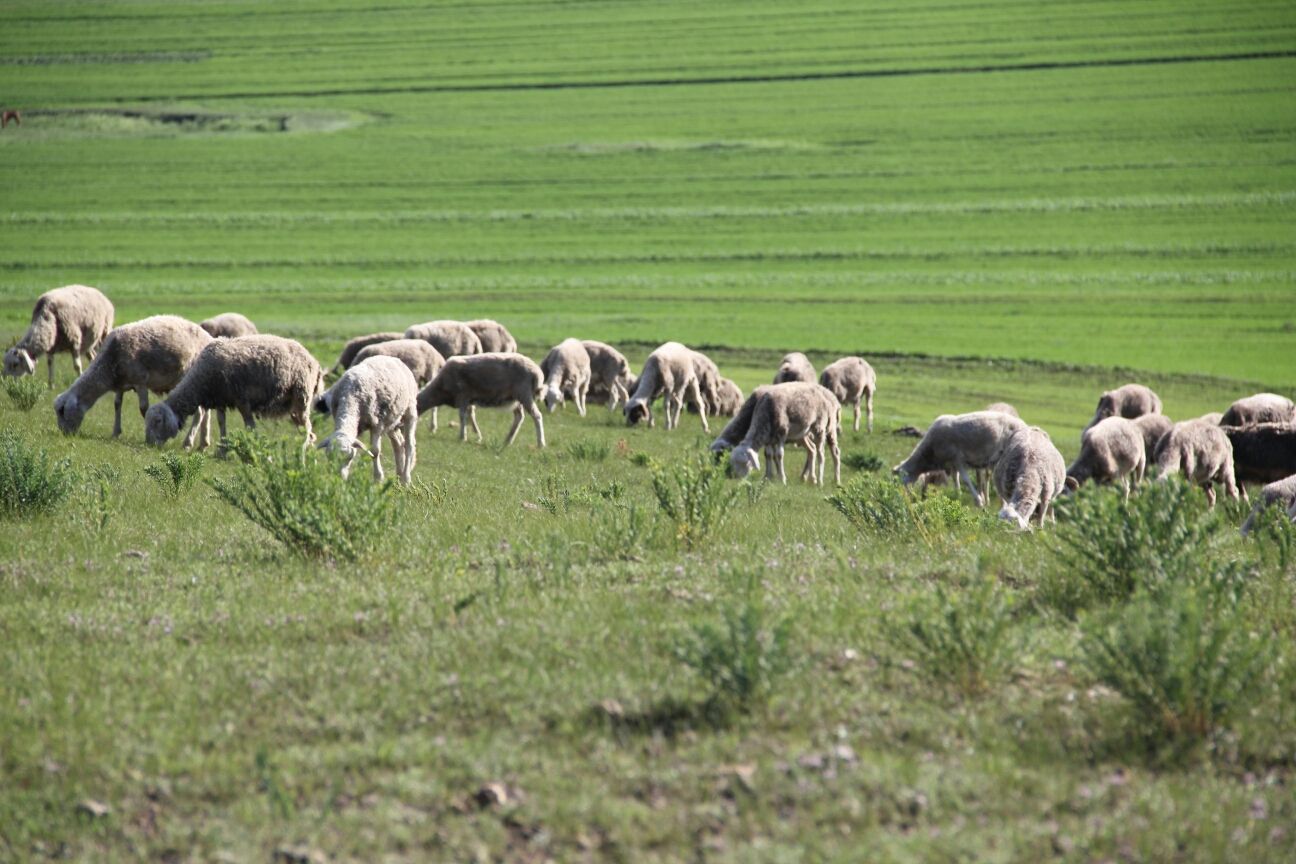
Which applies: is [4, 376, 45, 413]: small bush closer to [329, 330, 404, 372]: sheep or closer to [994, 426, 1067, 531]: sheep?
[329, 330, 404, 372]: sheep

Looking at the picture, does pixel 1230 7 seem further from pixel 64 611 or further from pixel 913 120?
pixel 64 611

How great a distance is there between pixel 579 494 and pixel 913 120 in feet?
219

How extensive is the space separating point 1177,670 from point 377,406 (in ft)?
35.5

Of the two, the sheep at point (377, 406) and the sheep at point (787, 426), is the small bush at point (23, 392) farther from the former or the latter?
the sheep at point (787, 426)

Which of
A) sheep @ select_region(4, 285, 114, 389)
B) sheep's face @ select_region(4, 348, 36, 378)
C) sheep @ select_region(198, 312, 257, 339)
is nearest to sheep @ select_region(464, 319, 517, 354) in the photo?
sheep @ select_region(198, 312, 257, 339)

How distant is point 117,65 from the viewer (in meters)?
81.8

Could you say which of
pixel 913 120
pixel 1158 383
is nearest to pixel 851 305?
pixel 1158 383

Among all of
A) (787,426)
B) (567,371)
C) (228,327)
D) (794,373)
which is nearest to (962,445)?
(787,426)

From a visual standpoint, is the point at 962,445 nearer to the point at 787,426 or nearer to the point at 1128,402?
the point at 787,426

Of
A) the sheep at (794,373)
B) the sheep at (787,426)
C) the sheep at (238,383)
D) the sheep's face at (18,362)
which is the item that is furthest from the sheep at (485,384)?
the sheep at (794,373)

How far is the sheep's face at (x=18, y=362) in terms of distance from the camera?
21.8m

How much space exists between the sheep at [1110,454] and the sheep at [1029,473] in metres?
2.79

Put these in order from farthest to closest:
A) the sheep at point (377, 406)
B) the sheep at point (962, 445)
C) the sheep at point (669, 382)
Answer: the sheep at point (669, 382)
the sheep at point (962, 445)
the sheep at point (377, 406)

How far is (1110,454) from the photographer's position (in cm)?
1709
